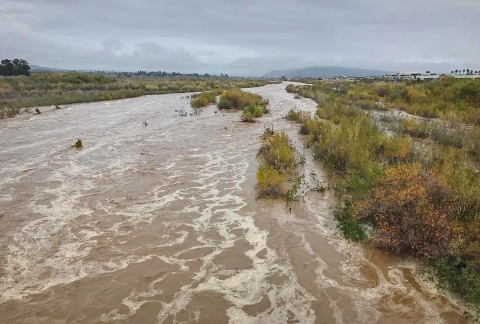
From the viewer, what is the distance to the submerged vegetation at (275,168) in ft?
28.7

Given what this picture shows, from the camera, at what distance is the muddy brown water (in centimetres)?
Answer: 480

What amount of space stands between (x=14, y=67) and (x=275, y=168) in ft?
203

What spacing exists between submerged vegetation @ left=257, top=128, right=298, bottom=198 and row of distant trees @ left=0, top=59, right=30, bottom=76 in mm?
57643

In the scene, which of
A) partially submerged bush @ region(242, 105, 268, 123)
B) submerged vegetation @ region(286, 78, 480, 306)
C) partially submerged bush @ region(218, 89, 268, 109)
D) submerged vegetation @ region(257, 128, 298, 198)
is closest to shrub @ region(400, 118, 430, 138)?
submerged vegetation @ region(286, 78, 480, 306)

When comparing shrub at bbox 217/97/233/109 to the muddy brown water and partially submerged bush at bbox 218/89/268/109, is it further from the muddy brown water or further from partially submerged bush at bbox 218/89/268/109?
the muddy brown water

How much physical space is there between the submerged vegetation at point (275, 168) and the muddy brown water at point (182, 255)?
1.19 ft

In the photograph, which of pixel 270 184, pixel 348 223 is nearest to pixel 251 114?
pixel 270 184

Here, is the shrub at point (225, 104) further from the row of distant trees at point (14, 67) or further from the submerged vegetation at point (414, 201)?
the row of distant trees at point (14, 67)

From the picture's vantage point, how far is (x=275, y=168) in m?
10.4

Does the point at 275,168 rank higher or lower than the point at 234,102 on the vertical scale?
lower

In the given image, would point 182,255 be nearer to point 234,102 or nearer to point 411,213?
point 411,213

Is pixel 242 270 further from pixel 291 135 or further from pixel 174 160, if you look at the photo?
pixel 291 135

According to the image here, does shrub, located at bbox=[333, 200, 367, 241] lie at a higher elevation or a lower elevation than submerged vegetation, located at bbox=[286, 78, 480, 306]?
lower

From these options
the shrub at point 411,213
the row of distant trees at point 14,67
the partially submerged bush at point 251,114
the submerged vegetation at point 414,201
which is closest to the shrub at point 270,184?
the submerged vegetation at point 414,201
